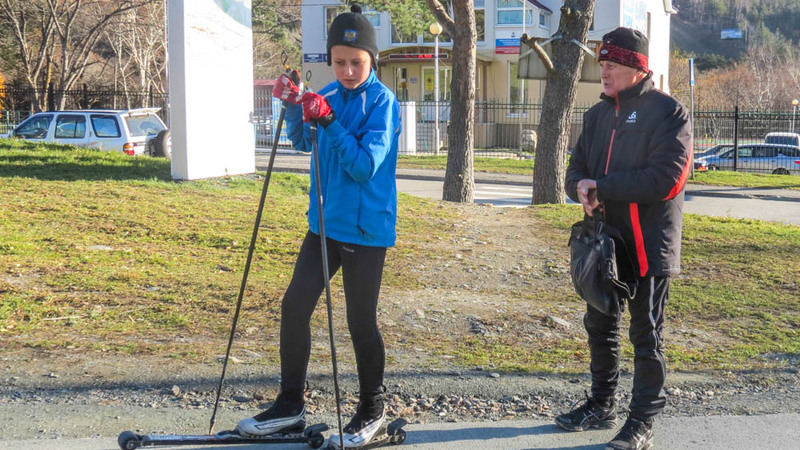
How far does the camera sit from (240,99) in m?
13.7

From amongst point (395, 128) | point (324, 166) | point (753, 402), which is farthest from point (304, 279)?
point (753, 402)

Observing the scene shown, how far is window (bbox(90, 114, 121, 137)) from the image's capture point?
18.8 m

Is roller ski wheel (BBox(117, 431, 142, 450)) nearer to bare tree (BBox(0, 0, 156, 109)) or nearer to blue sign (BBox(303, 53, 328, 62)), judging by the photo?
bare tree (BBox(0, 0, 156, 109))

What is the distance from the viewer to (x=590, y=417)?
4469mm

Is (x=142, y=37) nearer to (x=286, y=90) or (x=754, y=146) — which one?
(x=754, y=146)

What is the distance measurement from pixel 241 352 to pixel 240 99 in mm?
8805

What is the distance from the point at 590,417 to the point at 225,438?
Result: 1865 millimetres

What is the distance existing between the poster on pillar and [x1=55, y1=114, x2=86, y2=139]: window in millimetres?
7035

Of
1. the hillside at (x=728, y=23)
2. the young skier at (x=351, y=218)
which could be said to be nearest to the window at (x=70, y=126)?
the young skier at (x=351, y=218)

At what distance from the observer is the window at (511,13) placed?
3909 cm

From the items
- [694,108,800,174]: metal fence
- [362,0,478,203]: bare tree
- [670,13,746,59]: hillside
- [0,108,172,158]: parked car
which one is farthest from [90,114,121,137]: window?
[670,13,746,59]: hillside

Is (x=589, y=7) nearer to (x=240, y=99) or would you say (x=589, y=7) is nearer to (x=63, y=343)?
(x=240, y=99)

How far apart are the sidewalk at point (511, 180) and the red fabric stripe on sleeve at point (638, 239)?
54.3ft

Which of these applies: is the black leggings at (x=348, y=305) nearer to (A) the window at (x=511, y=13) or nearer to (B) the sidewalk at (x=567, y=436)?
(B) the sidewalk at (x=567, y=436)
